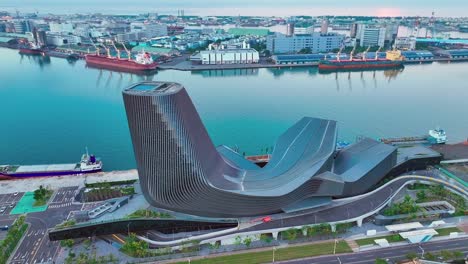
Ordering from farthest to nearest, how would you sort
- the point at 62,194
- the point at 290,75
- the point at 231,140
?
the point at 290,75
the point at 231,140
the point at 62,194

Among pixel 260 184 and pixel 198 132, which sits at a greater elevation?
pixel 198 132

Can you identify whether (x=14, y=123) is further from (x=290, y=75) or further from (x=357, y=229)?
(x=290, y=75)

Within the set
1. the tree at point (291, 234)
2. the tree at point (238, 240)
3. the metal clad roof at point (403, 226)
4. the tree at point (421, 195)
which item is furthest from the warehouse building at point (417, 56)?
the tree at point (238, 240)

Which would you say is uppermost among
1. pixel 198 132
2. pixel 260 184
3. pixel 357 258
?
pixel 198 132

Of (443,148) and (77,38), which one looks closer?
(443,148)

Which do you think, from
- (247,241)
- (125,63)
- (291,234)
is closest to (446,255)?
(291,234)

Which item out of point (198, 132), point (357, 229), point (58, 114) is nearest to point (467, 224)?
point (357, 229)

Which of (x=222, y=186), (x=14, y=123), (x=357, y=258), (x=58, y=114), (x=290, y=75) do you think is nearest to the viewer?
(x=357, y=258)

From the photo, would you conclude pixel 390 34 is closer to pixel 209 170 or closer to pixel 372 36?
pixel 372 36
